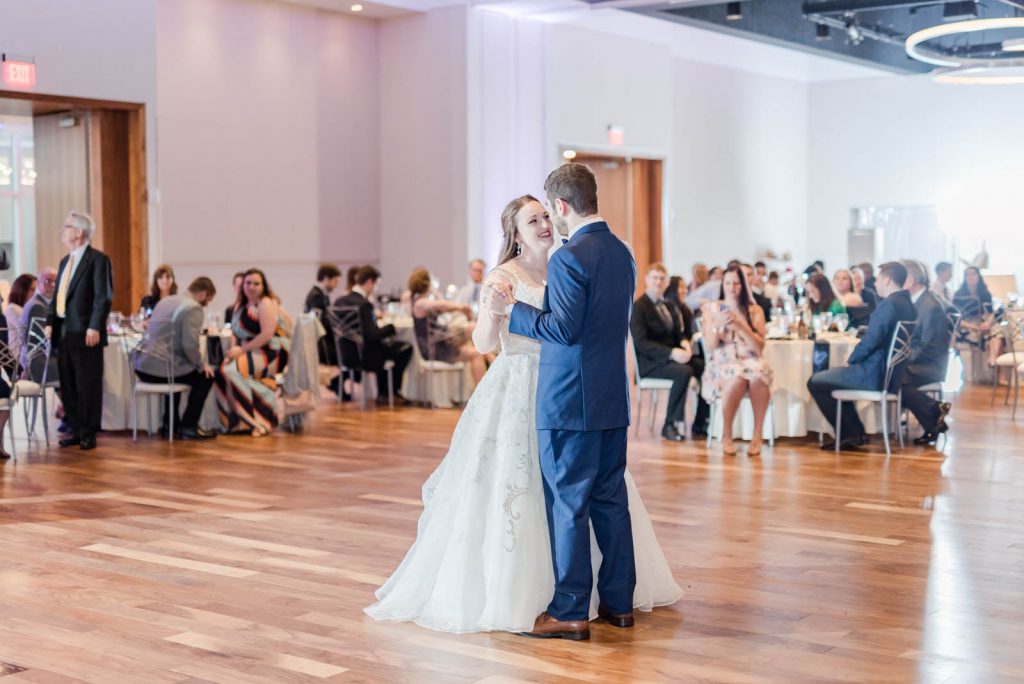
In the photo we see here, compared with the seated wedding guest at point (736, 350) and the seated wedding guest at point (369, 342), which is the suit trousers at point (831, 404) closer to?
the seated wedding guest at point (736, 350)

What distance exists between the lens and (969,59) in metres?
16.0

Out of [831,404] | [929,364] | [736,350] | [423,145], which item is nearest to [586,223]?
[736,350]

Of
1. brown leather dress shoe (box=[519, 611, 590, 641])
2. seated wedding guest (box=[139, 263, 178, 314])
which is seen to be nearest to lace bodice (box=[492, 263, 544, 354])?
brown leather dress shoe (box=[519, 611, 590, 641])

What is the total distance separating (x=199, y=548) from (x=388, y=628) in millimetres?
1733

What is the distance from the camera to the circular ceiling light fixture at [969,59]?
12.5 m

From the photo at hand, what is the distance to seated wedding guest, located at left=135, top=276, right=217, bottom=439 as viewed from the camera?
939 cm

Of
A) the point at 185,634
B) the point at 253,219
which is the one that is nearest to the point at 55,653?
the point at 185,634

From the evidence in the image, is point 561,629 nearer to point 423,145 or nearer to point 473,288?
point 473,288

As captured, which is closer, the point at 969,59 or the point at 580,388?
the point at 580,388

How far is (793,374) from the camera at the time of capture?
9.38m

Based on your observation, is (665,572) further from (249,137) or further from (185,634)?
(249,137)

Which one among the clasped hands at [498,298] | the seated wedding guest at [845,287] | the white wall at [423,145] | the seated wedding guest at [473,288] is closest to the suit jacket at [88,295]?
the seated wedding guest at [473,288]

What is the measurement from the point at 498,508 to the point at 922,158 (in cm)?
1788

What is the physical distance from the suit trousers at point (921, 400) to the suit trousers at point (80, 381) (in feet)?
18.9
